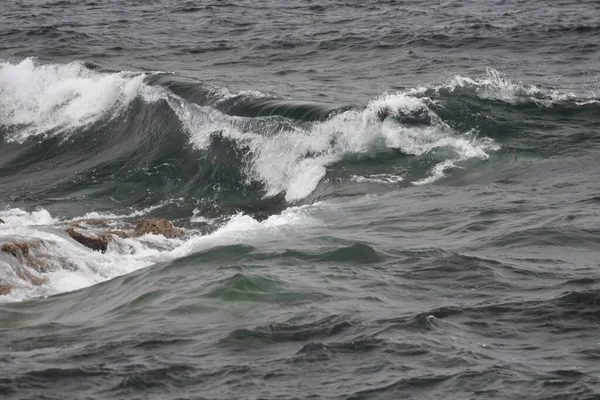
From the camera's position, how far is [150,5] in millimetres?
36062

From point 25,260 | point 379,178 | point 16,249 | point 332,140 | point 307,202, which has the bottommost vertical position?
point 307,202

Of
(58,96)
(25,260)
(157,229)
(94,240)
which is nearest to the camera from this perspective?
(25,260)

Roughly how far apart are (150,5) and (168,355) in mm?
28718

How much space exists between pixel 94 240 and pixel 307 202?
170 inches

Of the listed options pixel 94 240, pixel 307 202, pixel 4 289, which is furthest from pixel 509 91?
pixel 4 289

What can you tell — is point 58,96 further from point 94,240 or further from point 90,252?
point 90,252

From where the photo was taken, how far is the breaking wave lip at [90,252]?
1200cm

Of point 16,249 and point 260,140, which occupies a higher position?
point 16,249

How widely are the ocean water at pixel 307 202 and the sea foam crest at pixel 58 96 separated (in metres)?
0.07

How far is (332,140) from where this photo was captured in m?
18.6

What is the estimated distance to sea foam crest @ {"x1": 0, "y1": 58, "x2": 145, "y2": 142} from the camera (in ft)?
75.3

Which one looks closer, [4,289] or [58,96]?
[4,289]

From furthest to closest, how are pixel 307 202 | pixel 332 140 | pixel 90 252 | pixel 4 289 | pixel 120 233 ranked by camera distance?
pixel 332 140
pixel 307 202
pixel 120 233
pixel 90 252
pixel 4 289

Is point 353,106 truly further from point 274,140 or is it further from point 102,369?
point 102,369
